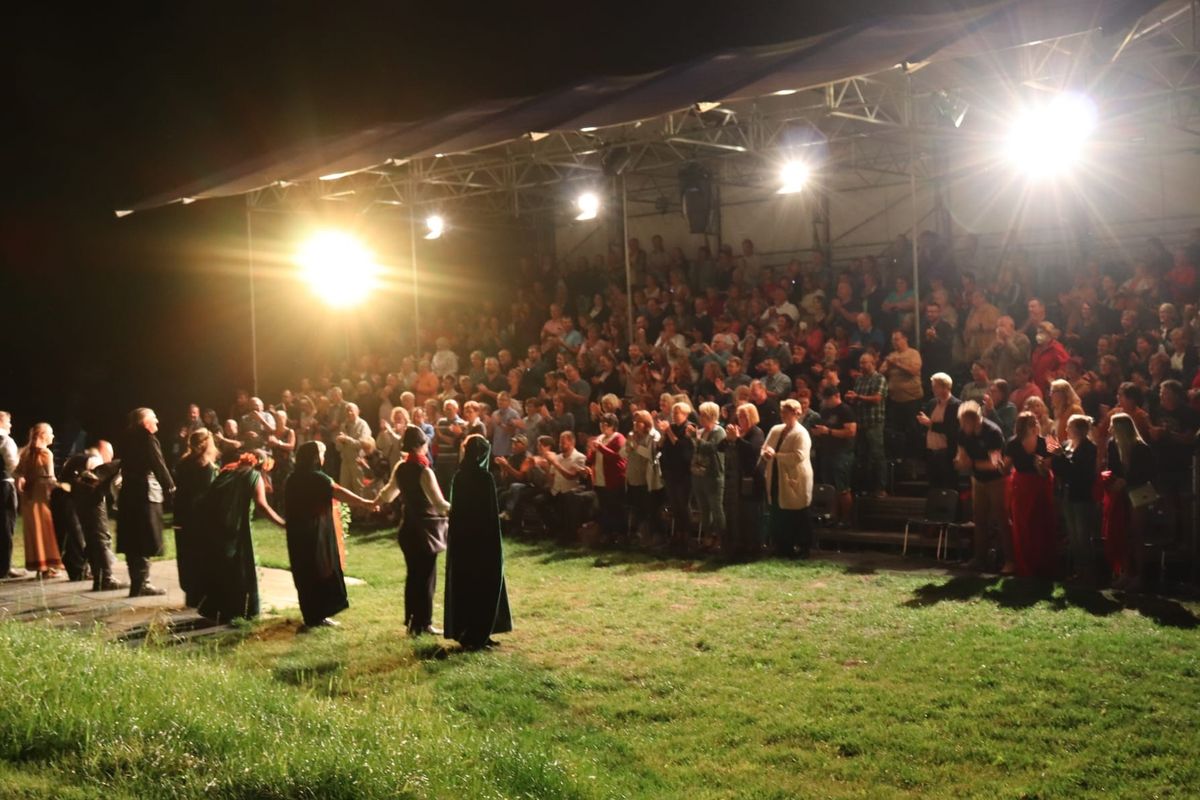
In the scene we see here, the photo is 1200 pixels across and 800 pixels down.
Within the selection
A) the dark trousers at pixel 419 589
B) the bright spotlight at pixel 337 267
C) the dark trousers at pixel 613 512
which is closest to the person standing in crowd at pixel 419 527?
the dark trousers at pixel 419 589

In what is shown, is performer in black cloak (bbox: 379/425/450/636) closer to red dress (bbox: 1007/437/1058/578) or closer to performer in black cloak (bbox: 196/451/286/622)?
performer in black cloak (bbox: 196/451/286/622)

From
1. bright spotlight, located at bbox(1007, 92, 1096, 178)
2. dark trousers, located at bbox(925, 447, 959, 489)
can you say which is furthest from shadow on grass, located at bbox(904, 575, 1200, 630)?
bright spotlight, located at bbox(1007, 92, 1096, 178)

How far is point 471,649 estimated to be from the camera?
866cm

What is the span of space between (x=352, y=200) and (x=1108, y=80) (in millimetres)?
13765

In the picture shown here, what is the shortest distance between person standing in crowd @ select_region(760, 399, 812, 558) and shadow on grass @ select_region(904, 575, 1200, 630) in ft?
6.39

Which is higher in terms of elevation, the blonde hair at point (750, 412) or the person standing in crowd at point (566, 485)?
the blonde hair at point (750, 412)

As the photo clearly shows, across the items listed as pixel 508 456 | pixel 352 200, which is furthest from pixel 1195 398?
pixel 352 200

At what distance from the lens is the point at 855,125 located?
58.7ft

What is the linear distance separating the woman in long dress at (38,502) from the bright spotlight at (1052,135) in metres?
12.3

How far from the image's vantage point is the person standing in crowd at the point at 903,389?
43.3ft

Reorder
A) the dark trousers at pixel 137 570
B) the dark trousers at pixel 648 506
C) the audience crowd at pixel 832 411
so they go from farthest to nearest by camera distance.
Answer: the dark trousers at pixel 648 506 → the dark trousers at pixel 137 570 → the audience crowd at pixel 832 411

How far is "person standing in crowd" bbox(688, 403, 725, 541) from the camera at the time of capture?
12.4m

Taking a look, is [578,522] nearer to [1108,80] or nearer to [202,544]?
[202,544]

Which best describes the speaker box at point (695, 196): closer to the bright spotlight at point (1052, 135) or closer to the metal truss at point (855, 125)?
the metal truss at point (855, 125)
